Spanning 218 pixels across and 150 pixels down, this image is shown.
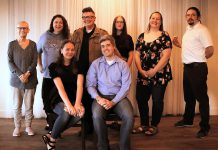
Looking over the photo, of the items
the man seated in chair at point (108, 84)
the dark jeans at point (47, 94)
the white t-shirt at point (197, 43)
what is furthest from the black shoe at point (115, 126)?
the white t-shirt at point (197, 43)

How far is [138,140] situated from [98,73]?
1066 millimetres

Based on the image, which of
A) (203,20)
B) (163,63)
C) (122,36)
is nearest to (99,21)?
(122,36)

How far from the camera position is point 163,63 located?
3.67m

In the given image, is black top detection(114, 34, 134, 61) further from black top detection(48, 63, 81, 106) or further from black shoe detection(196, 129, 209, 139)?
black shoe detection(196, 129, 209, 139)

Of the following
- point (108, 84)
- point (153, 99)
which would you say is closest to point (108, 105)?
point (108, 84)

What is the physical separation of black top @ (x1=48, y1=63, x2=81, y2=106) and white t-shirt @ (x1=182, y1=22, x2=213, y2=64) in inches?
62.1

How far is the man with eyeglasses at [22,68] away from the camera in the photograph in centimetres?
360

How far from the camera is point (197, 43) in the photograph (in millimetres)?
3725

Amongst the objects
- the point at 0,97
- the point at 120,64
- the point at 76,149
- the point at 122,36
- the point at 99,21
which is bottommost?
the point at 76,149

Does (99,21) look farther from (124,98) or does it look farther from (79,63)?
(124,98)

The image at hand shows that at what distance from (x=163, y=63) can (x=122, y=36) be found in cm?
69

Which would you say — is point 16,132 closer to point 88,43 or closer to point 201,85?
point 88,43

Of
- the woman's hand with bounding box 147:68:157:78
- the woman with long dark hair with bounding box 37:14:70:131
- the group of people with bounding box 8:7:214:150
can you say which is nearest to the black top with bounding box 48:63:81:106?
the group of people with bounding box 8:7:214:150

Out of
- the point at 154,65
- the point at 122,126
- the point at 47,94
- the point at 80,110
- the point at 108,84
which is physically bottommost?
the point at 122,126
